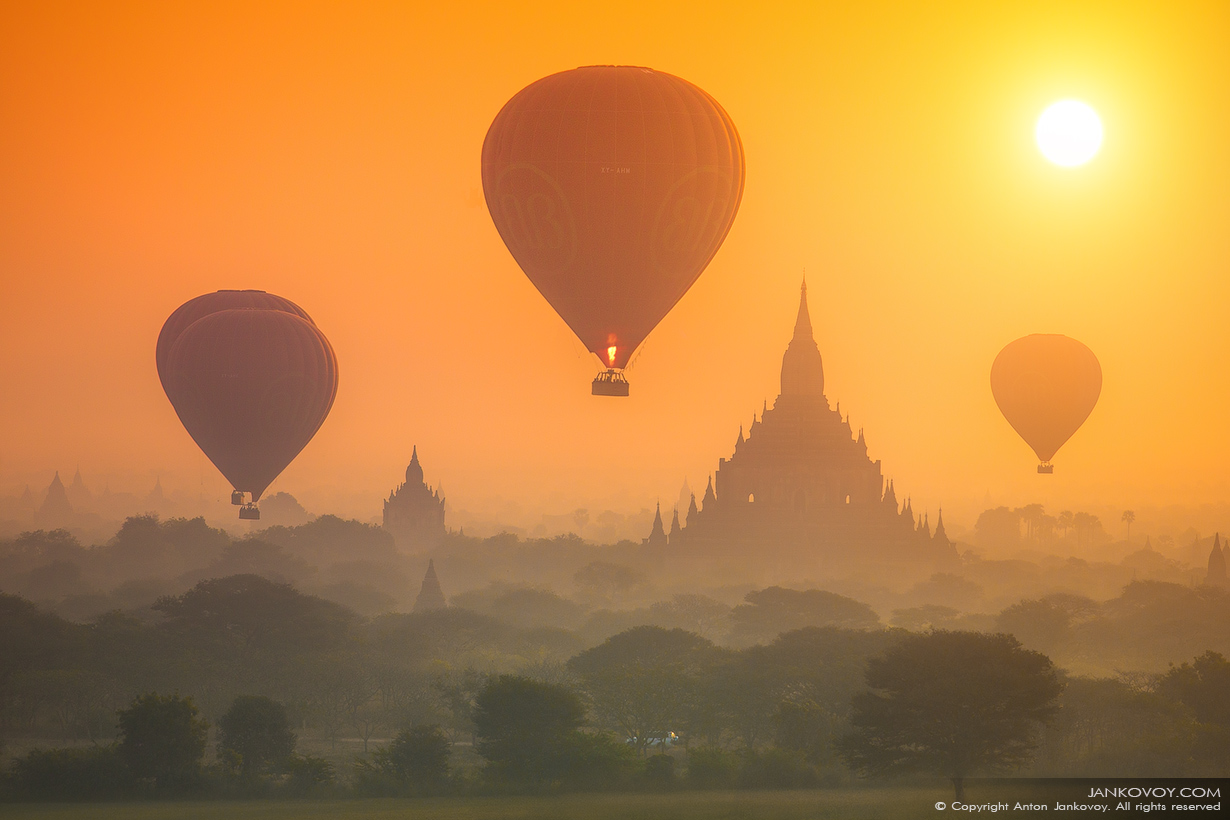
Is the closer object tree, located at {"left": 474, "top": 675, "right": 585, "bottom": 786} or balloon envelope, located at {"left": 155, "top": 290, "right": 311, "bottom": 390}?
tree, located at {"left": 474, "top": 675, "right": 585, "bottom": 786}

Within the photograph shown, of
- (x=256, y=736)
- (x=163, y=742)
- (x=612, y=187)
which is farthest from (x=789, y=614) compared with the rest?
(x=612, y=187)

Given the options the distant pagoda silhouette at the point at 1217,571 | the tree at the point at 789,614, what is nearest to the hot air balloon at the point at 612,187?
the tree at the point at 789,614

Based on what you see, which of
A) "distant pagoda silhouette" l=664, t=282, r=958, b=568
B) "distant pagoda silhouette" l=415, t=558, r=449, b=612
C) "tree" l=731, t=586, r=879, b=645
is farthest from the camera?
"distant pagoda silhouette" l=664, t=282, r=958, b=568

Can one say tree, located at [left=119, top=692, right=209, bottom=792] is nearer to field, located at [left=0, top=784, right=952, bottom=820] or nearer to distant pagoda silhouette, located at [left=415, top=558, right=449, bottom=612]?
field, located at [left=0, top=784, right=952, bottom=820]

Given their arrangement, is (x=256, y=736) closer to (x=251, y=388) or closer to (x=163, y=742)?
(x=163, y=742)

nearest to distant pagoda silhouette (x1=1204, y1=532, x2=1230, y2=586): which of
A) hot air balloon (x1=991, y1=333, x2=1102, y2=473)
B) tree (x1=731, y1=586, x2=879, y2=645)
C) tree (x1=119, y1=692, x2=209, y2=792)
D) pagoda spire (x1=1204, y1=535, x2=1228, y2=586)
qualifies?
pagoda spire (x1=1204, y1=535, x2=1228, y2=586)

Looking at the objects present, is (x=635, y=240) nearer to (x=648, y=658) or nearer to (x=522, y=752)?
(x=522, y=752)
